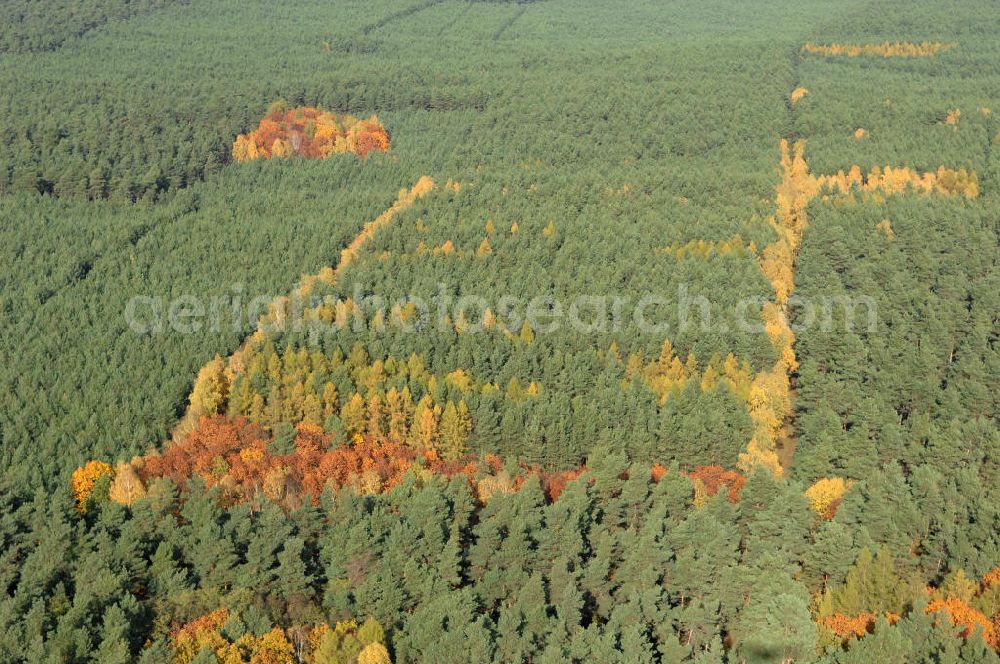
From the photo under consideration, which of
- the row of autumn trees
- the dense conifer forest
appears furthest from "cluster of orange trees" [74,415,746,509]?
the row of autumn trees

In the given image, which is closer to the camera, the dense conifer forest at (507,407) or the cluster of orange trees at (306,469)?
the dense conifer forest at (507,407)

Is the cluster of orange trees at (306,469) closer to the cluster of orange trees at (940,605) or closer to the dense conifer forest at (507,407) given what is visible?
the dense conifer forest at (507,407)

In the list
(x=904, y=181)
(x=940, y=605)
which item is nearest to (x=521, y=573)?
(x=940, y=605)

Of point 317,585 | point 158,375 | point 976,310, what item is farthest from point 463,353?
point 976,310

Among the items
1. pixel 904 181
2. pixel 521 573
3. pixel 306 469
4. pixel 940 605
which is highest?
pixel 904 181

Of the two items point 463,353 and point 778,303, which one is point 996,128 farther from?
point 463,353

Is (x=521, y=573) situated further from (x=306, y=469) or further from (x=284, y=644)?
(x=306, y=469)

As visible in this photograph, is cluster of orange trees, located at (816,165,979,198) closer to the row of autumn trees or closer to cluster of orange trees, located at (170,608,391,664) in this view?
the row of autumn trees

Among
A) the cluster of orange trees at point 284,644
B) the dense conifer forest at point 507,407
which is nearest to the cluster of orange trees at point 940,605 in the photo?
the dense conifer forest at point 507,407
